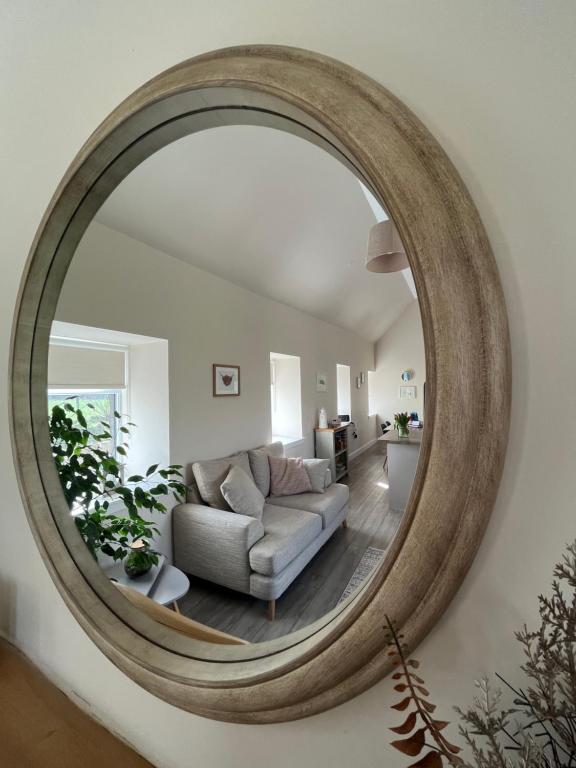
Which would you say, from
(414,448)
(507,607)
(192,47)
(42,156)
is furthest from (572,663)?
(42,156)

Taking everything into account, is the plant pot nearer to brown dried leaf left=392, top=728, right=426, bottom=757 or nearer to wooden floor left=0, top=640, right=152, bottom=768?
wooden floor left=0, top=640, right=152, bottom=768

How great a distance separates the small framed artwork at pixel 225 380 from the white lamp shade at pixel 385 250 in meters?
0.73

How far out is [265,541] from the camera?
2.15ft

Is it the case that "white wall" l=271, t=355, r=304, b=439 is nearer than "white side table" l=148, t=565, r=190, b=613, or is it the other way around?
"white side table" l=148, t=565, r=190, b=613

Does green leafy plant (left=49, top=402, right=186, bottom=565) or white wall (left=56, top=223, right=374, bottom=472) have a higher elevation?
white wall (left=56, top=223, right=374, bottom=472)

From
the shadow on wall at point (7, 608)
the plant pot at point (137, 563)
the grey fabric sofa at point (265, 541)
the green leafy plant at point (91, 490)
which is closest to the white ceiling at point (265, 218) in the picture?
the grey fabric sofa at point (265, 541)

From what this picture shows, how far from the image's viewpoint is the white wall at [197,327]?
106cm

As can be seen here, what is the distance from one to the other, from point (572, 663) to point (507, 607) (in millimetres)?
78

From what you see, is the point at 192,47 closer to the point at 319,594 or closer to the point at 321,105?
the point at 321,105

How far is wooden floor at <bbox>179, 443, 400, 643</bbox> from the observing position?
1.48ft

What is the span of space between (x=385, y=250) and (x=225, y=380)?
99 centimetres

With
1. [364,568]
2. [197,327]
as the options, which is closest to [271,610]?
[364,568]

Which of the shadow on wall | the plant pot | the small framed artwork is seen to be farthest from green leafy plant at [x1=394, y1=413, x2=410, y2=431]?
the shadow on wall

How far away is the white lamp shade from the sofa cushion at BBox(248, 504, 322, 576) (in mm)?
477
